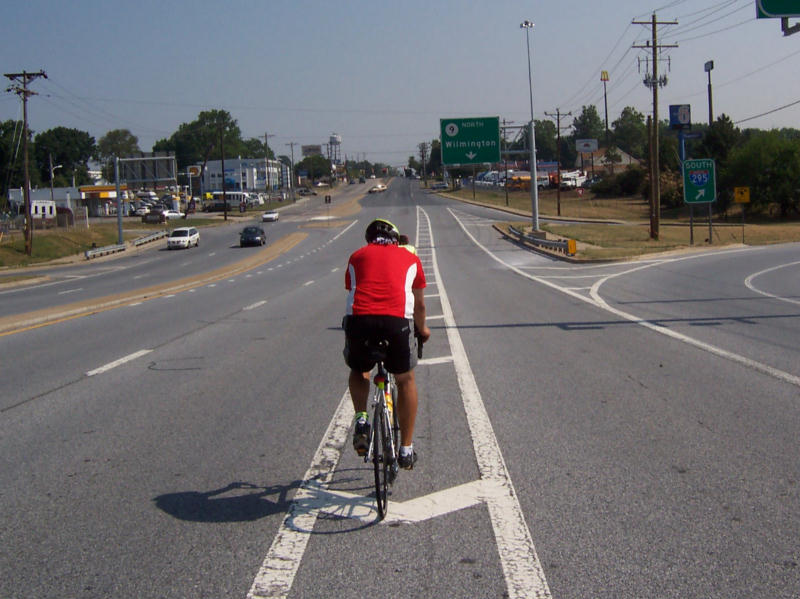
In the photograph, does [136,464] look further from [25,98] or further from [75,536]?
[25,98]

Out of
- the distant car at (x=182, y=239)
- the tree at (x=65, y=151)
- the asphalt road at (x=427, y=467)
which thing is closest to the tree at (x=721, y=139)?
the distant car at (x=182, y=239)

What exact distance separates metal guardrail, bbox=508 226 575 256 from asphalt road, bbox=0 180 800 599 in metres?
23.8

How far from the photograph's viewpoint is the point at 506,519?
5379 millimetres

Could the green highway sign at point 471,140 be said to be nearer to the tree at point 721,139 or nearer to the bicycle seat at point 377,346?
the bicycle seat at point 377,346

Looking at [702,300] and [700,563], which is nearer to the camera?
[700,563]

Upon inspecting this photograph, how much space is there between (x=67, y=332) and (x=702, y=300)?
46.6 feet

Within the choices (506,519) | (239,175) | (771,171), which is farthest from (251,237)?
(239,175)

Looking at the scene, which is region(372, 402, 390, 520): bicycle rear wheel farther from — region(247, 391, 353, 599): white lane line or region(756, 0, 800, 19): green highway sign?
region(756, 0, 800, 19): green highway sign

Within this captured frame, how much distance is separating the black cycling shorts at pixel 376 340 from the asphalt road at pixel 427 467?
3.26ft

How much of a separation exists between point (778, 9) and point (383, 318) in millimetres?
12149

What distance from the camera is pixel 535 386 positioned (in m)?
9.80

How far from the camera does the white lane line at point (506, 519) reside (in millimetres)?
4457

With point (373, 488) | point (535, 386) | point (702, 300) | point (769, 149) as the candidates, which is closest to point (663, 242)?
point (769, 149)

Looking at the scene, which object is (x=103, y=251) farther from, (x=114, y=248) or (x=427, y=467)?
(x=427, y=467)
